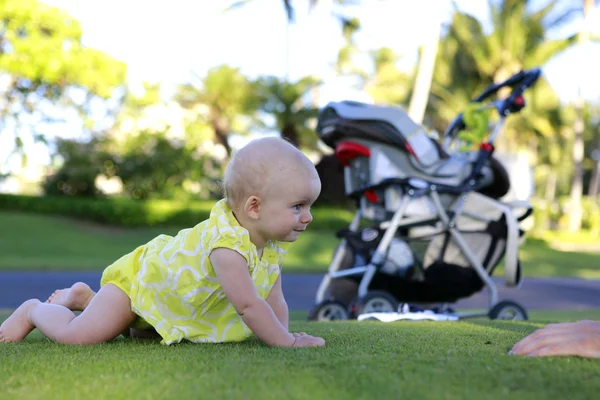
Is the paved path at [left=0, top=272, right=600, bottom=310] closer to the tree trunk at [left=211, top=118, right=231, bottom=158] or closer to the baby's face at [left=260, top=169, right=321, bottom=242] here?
the baby's face at [left=260, top=169, right=321, bottom=242]

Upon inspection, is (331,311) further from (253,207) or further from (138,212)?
(138,212)

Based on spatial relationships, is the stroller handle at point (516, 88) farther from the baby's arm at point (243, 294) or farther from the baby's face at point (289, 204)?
the baby's arm at point (243, 294)

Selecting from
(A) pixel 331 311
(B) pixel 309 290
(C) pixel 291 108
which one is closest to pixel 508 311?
(A) pixel 331 311

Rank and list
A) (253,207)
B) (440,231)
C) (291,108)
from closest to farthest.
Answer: (253,207)
(440,231)
(291,108)

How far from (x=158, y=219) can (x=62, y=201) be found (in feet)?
11.4

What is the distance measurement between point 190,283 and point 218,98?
39.7 meters

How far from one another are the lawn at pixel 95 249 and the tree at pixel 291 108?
13.1m

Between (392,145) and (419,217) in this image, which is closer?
(419,217)

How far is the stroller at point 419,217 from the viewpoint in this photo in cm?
589

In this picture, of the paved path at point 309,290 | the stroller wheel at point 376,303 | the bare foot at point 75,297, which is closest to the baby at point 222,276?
the bare foot at point 75,297

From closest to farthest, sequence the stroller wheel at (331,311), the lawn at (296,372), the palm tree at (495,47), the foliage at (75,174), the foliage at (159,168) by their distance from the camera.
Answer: the lawn at (296,372), the stroller wheel at (331,311), the foliage at (75,174), the foliage at (159,168), the palm tree at (495,47)

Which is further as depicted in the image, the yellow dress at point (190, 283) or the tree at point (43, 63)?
the tree at point (43, 63)

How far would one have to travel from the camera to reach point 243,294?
2662mm

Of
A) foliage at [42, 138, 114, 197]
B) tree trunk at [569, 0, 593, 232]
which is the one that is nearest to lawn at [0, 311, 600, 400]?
foliage at [42, 138, 114, 197]
